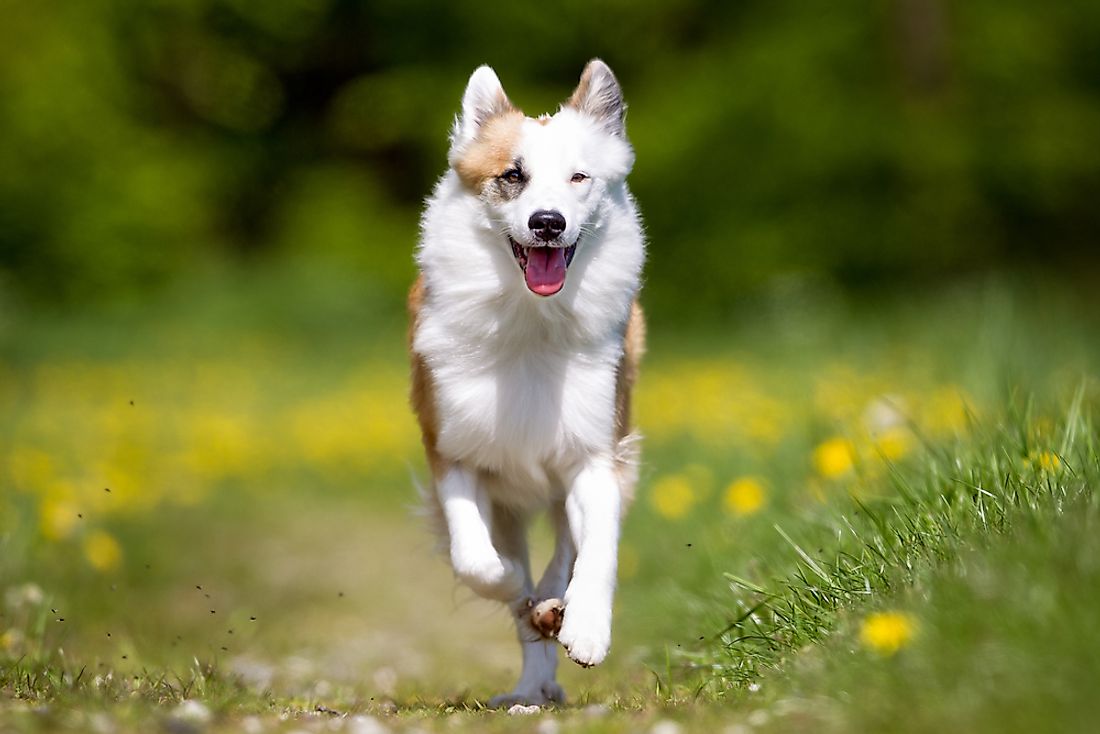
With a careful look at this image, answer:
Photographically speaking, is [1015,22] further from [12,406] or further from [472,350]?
[472,350]

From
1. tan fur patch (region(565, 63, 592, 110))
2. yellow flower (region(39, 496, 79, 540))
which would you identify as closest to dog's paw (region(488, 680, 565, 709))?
tan fur patch (region(565, 63, 592, 110))

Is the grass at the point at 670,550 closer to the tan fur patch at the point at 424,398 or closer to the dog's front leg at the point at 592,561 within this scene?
the dog's front leg at the point at 592,561

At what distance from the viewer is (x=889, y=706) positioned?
8.98 ft

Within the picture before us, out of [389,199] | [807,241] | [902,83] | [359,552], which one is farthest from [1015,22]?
[359,552]

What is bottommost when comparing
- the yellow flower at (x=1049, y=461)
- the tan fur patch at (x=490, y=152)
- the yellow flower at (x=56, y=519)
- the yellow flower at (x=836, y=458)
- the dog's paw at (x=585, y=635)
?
the yellow flower at (x=56, y=519)

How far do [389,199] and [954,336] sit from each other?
422 inches

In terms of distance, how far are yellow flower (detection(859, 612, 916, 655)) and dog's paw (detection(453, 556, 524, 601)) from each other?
4.30 ft

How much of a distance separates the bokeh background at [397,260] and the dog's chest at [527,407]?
4.57ft

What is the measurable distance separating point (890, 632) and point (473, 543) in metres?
1.47

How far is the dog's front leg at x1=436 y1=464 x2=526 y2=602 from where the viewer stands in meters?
3.96

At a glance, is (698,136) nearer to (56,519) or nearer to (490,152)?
(56,519)

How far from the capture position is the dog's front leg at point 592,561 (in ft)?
12.2

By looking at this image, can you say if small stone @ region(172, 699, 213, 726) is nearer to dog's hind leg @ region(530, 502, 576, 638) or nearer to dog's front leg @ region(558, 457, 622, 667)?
dog's front leg @ region(558, 457, 622, 667)

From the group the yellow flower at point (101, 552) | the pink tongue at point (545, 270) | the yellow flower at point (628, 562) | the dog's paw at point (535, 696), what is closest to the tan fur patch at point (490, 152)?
the pink tongue at point (545, 270)
